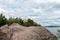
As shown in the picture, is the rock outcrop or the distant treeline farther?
the distant treeline

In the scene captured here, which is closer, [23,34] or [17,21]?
[23,34]

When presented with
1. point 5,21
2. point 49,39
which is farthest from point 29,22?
point 49,39

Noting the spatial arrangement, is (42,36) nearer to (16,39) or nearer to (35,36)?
(35,36)

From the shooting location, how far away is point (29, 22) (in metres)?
18.2

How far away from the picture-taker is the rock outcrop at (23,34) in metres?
8.93

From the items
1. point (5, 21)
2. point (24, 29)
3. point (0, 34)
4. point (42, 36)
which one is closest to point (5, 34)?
point (0, 34)

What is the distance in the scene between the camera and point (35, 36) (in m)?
9.01

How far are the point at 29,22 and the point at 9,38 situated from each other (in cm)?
935

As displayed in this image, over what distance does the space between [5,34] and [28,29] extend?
1.01 meters

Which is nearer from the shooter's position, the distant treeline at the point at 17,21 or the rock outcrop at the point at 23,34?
the rock outcrop at the point at 23,34

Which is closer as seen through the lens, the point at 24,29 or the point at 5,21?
the point at 24,29

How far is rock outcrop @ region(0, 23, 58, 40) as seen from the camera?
8.93 m

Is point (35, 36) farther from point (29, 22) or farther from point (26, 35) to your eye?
point (29, 22)

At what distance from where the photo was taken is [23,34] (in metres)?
8.98
